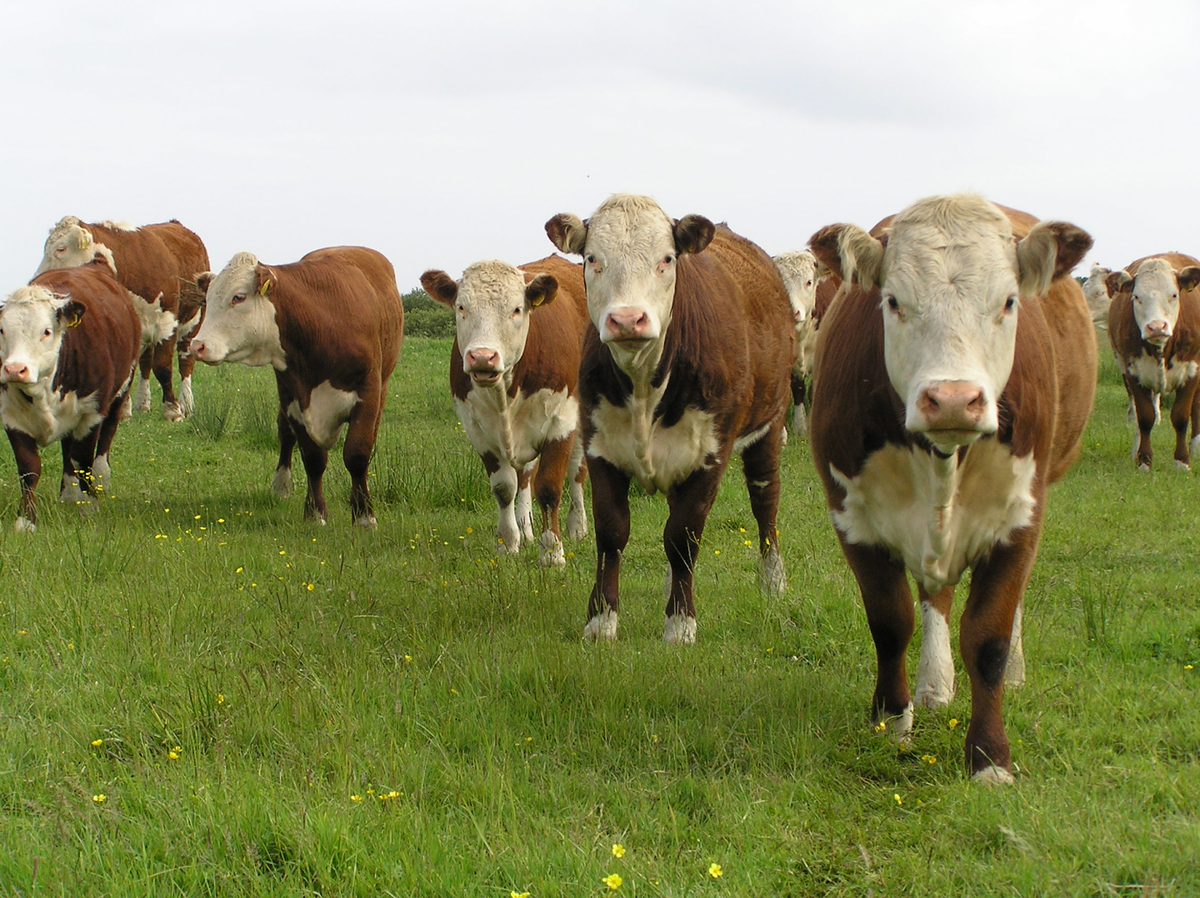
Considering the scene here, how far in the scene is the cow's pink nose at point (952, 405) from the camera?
3330 millimetres

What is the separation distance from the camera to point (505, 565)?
293 inches

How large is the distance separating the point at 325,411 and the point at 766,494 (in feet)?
12.8

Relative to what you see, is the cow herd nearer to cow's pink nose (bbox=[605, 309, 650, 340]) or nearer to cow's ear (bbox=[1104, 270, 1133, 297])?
cow's pink nose (bbox=[605, 309, 650, 340])

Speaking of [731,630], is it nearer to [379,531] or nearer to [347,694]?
[347,694]

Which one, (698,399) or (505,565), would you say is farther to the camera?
(505,565)

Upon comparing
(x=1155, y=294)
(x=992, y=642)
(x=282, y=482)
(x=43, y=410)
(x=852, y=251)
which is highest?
(x=1155, y=294)

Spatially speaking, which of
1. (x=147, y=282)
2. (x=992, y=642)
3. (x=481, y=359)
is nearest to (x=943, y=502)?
(x=992, y=642)

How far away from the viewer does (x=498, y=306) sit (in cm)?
786

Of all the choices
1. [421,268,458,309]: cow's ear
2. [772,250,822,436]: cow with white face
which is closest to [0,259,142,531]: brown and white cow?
[421,268,458,309]: cow's ear

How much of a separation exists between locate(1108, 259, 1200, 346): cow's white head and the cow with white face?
371 centimetres

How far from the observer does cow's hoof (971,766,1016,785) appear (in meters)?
3.82

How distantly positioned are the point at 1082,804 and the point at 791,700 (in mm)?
1278

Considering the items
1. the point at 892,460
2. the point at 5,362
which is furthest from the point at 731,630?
the point at 5,362

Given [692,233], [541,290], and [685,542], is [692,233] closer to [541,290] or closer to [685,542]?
[685,542]
